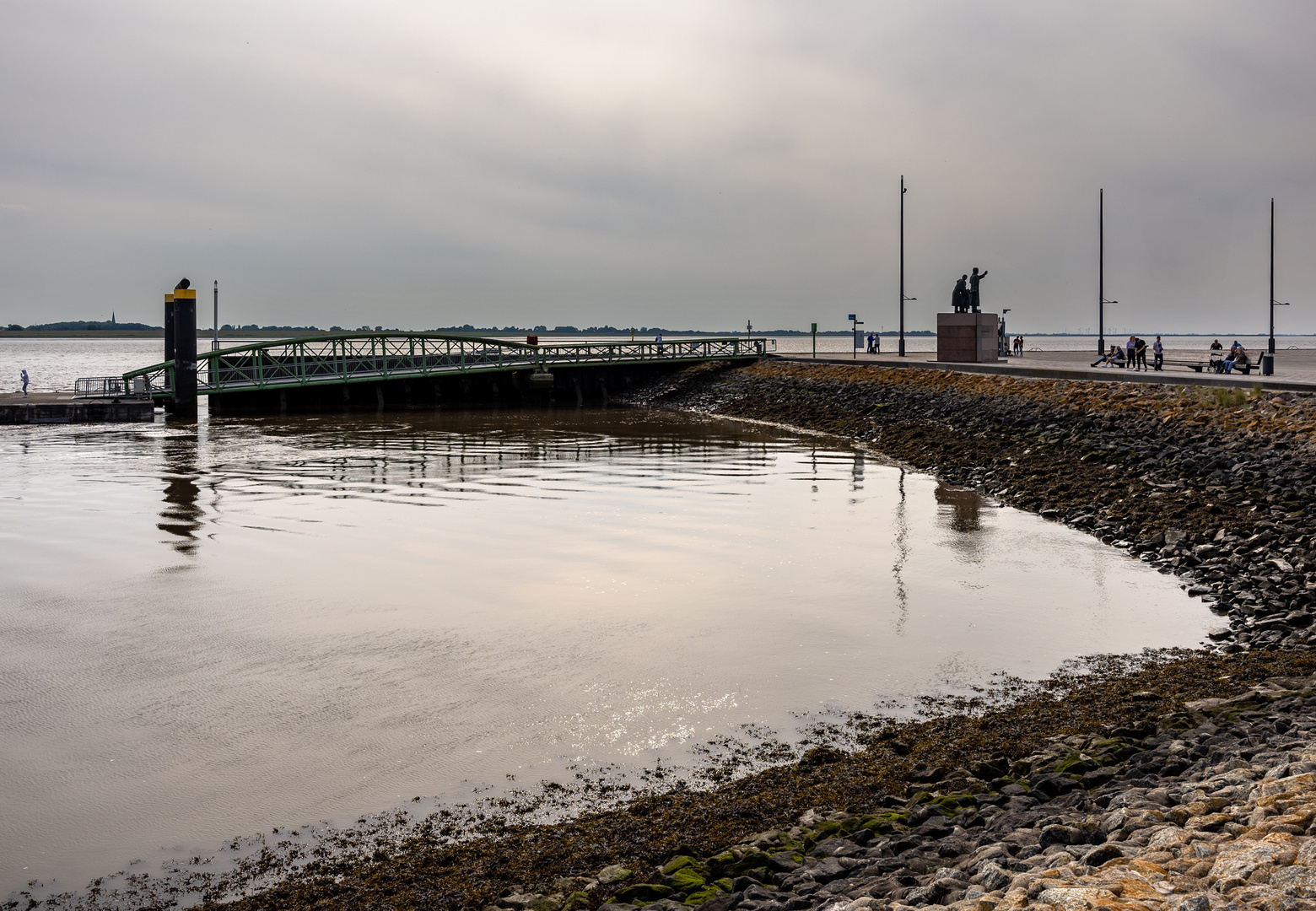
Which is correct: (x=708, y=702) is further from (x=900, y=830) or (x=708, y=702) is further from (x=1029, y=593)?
(x=1029, y=593)

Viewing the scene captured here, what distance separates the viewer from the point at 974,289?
4778 cm

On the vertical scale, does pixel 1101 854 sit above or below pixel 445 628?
above

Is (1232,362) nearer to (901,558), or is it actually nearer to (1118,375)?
(1118,375)

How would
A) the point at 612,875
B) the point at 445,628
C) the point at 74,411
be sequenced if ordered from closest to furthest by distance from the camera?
the point at 612,875, the point at 445,628, the point at 74,411

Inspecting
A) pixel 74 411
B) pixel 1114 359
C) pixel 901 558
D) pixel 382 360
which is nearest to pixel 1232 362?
pixel 1114 359

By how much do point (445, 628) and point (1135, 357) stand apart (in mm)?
35031

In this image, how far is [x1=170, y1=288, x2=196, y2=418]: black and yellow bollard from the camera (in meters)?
41.9

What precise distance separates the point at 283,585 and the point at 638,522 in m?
6.84

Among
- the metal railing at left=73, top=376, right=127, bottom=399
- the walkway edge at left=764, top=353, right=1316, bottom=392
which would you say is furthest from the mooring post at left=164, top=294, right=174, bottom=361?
the walkway edge at left=764, top=353, right=1316, bottom=392

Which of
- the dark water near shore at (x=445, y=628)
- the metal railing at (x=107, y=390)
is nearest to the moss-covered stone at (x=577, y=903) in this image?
the dark water near shore at (x=445, y=628)

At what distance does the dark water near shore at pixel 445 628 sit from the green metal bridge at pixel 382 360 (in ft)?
71.8

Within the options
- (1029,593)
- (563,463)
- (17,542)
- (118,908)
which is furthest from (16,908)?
(563,463)

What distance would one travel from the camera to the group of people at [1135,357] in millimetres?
38438

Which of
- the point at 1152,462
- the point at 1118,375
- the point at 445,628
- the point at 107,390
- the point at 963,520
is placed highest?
the point at 1118,375
